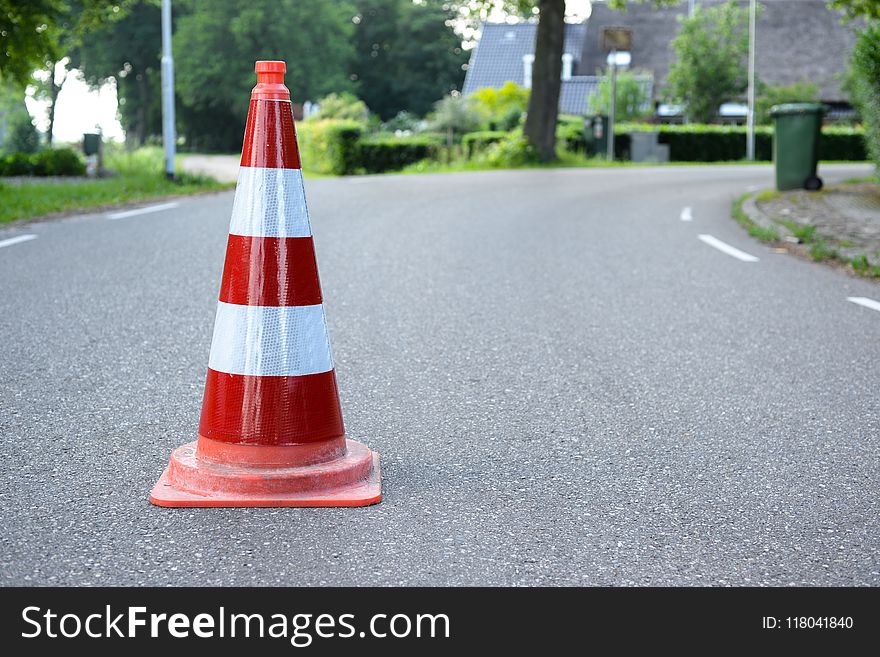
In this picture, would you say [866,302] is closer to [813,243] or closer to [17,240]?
[813,243]

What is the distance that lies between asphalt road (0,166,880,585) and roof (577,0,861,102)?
54.5 m

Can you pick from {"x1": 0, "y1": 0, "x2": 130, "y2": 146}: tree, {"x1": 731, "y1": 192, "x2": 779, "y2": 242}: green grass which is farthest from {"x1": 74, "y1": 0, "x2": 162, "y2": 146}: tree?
{"x1": 731, "y1": 192, "x2": 779, "y2": 242}: green grass

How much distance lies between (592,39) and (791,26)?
1052cm

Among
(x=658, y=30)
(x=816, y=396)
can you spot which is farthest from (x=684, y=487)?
(x=658, y=30)

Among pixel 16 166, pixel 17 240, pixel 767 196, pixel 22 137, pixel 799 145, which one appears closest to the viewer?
pixel 17 240

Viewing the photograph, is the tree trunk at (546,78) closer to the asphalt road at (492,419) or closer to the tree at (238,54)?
the asphalt road at (492,419)

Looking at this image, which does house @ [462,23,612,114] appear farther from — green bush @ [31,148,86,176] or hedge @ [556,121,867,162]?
green bush @ [31,148,86,176]

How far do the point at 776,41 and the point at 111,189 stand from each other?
5206 centimetres

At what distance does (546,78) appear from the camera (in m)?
31.4

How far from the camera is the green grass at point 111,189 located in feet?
47.1

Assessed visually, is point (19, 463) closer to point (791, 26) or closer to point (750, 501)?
point (750, 501)

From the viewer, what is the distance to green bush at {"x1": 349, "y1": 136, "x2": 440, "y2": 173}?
31953mm

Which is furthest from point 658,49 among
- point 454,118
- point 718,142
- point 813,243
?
point 813,243

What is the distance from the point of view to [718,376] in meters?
5.58
